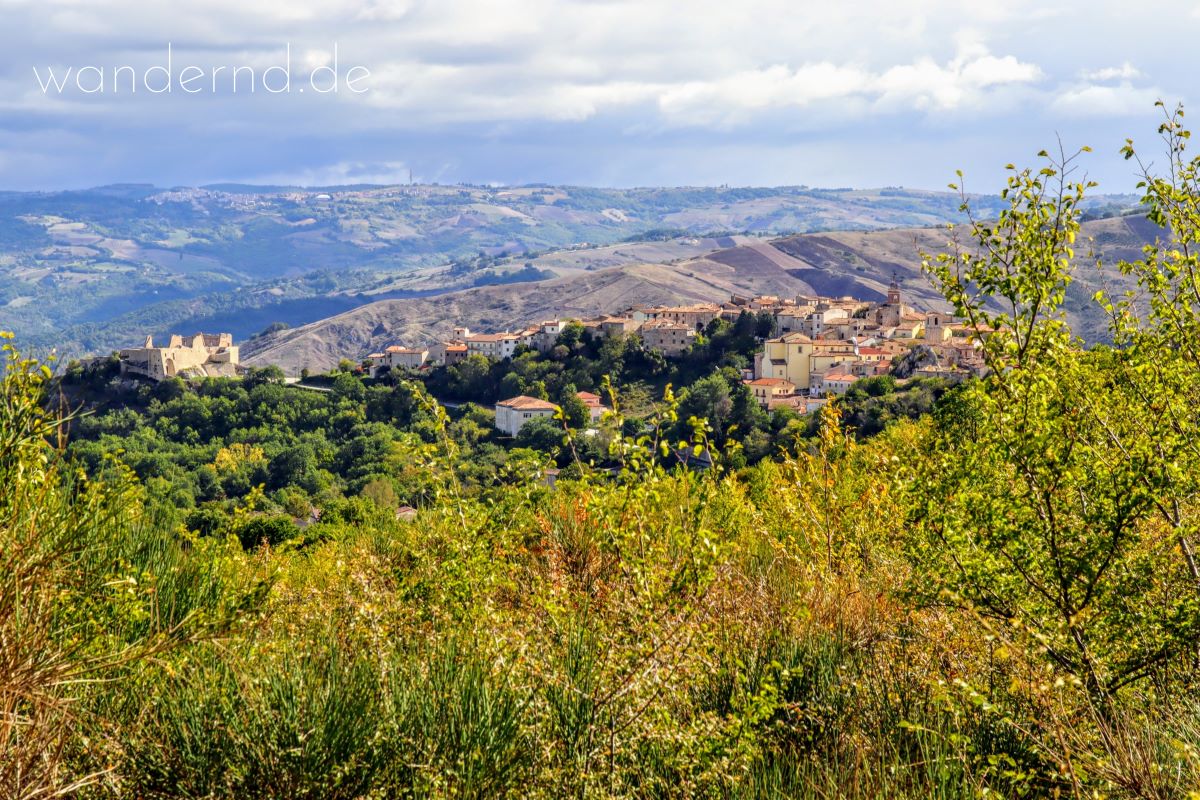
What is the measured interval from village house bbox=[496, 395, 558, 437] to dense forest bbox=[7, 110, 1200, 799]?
58295mm

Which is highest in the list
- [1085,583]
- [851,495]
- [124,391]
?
[1085,583]

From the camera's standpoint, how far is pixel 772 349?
72375 millimetres

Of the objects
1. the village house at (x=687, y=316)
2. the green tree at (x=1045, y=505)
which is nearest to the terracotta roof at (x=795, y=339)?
the village house at (x=687, y=316)

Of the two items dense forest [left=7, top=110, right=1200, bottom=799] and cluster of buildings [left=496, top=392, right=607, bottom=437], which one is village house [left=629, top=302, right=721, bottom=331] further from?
dense forest [left=7, top=110, right=1200, bottom=799]

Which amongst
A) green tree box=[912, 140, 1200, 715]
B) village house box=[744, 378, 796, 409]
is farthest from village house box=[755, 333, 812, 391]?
green tree box=[912, 140, 1200, 715]

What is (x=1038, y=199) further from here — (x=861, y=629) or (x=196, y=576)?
(x=196, y=576)

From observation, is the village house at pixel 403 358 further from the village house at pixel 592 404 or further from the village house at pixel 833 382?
the village house at pixel 833 382

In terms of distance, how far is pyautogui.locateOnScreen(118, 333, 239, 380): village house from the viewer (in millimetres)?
85438

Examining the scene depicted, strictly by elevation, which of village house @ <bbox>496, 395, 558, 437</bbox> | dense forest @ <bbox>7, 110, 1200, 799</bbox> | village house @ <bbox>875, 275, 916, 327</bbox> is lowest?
village house @ <bbox>496, 395, 558, 437</bbox>

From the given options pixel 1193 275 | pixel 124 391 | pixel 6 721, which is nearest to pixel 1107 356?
pixel 1193 275

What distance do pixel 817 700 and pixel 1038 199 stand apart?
164 inches

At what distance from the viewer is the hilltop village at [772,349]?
65875 millimetres

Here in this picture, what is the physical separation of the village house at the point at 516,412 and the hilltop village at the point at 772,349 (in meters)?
0.07

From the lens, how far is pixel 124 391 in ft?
274
